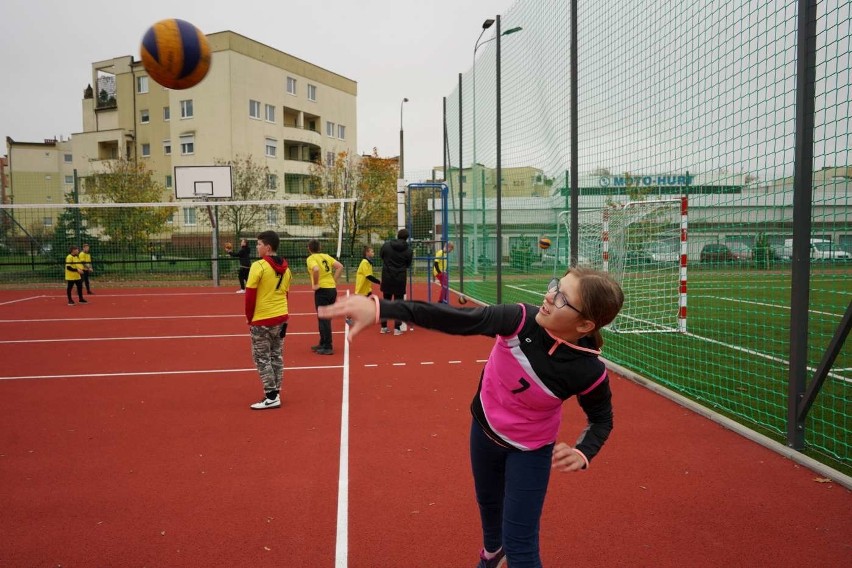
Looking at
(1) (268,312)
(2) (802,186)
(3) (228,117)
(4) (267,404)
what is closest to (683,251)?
(2) (802,186)

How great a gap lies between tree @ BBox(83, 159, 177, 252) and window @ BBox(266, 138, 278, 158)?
1401 cm

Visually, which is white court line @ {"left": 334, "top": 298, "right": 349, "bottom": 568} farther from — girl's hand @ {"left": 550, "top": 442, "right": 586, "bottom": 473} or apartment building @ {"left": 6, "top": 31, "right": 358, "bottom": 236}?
apartment building @ {"left": 6, "top": 31, "right": 358, "bottom": 236}

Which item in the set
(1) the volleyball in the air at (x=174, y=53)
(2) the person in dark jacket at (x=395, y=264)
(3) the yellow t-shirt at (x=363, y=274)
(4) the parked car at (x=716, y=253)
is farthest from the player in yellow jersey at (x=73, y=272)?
(4) the parked car at (x=716, y=253)

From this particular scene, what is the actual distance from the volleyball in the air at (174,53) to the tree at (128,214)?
1670cm

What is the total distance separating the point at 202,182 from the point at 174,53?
1612cm

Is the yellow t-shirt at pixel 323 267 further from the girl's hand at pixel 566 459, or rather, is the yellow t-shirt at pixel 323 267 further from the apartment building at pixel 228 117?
the apartment building at pixel 228 117

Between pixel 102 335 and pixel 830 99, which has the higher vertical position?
pixel 830 99

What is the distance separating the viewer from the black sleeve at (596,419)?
240 cm

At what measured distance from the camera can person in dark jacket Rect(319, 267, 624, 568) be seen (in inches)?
86.4

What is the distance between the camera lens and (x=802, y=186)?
14.7 ft

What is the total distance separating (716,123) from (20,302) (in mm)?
19439

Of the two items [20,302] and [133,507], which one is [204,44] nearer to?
[133,507]

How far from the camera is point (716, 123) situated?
6.03 meters

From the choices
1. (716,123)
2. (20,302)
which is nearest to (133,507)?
(716,123)
